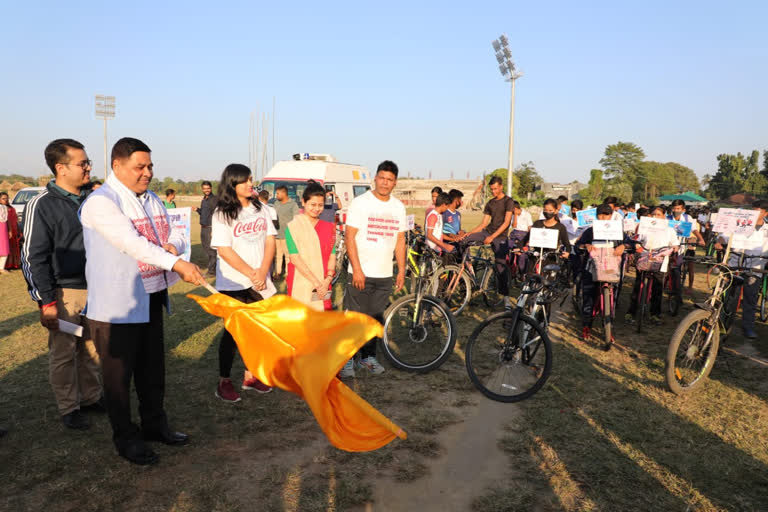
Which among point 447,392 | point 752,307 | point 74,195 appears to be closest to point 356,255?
point 447,392

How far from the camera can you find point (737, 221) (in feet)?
22.0

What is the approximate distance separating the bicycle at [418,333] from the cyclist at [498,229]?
10.5 ft

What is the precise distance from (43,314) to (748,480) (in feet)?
17.6

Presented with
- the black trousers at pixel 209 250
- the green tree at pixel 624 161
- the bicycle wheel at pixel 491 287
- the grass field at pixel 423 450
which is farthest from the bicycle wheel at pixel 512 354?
the green tree at pixel 624 161

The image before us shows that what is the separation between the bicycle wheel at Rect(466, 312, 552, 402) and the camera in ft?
15.4

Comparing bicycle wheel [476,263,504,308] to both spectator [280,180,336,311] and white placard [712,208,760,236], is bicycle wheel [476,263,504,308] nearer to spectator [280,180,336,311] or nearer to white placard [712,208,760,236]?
white placard [712,208,760,236]

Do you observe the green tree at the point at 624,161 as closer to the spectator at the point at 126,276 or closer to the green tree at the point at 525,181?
the green tree at the point at 525,181

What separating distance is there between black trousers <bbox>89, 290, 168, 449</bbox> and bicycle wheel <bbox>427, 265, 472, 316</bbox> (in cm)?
486

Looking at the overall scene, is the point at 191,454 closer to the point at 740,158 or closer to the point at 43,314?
the point at 43,314

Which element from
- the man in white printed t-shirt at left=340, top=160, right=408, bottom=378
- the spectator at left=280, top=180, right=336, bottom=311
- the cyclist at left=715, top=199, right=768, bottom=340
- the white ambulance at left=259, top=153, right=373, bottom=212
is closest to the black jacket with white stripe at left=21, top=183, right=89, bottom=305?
the spectator at left=280, top=180, right=336, bottom=311

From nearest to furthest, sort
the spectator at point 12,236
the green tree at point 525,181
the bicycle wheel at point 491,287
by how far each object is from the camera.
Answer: the bicycle wheel at point 491,287 → the spectator at point 12,236 → the green tree at point 525,181

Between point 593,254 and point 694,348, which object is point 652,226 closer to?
point 593,254

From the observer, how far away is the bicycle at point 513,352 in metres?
4.69

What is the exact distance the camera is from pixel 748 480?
3.46 m
